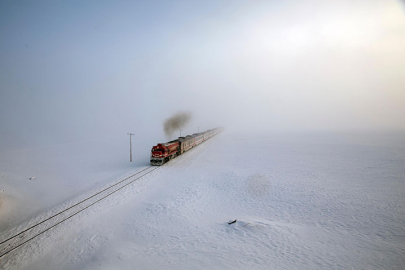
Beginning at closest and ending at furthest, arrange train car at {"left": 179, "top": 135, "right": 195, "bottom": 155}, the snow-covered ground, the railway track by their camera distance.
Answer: the snow-covered ground < the railway track < train car at {"left": 179, "top": 135, "right": 195, "bottom": 155}

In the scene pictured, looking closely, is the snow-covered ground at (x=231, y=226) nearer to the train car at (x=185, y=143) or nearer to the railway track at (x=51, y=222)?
the railway track at (x=51, y=222)

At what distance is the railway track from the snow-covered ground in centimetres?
61

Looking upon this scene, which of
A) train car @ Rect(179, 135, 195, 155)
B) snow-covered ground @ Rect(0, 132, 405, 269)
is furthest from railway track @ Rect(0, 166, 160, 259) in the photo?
train car @ Rect(179, 135, 195, 155)

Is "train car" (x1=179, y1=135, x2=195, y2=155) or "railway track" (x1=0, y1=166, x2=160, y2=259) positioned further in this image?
"train car" (x1=179, y1=135, x2=195, y2=155)

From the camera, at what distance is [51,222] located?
12.9 m

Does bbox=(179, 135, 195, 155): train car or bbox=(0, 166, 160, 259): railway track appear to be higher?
bbox=(179, 135, 195, 155): train car

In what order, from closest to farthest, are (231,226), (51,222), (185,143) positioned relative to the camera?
(231,226) < (51,222) < (185,143)

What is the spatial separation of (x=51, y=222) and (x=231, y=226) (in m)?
11.7

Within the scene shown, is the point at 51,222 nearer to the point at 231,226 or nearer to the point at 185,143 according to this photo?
the point at 231,226

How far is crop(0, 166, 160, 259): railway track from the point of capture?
426 inches

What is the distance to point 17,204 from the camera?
16.8m

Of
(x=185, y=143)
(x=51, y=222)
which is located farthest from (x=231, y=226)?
(x=185, y=143)

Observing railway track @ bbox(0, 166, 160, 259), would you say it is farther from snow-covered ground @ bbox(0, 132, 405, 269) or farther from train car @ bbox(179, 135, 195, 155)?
train car @ bbox(179, 135, 195, 155)

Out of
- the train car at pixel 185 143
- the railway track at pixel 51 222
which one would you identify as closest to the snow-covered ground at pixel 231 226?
the railway track at pixel 51 222
